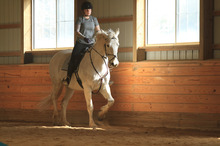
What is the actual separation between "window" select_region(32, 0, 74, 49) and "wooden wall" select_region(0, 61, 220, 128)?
1.57 m

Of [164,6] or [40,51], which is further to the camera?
[40,51]

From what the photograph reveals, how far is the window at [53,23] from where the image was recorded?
29.5 ft

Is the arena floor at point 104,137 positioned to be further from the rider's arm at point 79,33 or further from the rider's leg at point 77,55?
the rider's arm at point 79,33

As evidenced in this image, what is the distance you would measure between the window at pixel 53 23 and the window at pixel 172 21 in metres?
2.06

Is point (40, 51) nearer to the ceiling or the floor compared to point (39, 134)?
nearer to the ceiling

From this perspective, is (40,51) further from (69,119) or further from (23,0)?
(69,119)

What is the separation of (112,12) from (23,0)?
2.55m

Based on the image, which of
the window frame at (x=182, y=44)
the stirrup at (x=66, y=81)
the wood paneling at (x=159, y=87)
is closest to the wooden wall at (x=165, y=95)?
the wood paneling at (x=159, y=87)

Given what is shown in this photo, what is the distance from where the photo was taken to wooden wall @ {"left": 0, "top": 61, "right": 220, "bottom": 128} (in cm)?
689

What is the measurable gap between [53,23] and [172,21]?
317cm

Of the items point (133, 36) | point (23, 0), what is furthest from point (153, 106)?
point (23, 0)

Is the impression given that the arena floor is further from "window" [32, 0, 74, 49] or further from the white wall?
the white wall

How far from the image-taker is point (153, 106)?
7.48m

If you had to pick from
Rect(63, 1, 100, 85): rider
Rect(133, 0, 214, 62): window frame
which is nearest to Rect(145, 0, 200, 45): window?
Rect(133, 0, 214, 62): window frame
